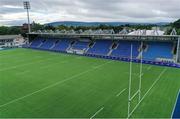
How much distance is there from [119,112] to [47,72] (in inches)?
515

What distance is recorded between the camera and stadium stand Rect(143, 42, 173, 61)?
96.3ft

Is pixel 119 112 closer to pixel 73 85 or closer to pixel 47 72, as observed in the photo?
pixel 73 85

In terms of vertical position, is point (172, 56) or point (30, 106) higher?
point (172, 56)

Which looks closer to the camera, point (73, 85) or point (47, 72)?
point (73, 85)

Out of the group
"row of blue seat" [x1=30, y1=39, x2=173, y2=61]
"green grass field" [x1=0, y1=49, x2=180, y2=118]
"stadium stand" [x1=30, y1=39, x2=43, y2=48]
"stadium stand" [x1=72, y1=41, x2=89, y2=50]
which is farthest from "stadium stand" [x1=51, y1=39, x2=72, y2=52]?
"green grass field" [x1=0, y1=49, x2=180, y2=118]

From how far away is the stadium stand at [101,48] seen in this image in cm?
3527

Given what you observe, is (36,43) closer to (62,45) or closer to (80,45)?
(62,45)

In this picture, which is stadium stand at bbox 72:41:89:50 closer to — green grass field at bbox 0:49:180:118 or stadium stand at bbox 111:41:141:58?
stadium stand at bbox 111:41:141:58

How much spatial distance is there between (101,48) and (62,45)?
11182 millimetres

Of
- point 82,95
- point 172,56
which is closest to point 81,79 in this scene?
point 82,95

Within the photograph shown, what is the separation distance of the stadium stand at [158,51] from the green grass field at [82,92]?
516 cm

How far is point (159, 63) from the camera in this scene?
89.6ft

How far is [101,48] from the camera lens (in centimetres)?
3659

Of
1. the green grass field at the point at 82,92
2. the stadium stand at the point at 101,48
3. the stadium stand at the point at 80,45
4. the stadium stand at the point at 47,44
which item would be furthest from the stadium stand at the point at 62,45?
the green grass field at the point at 82,92
